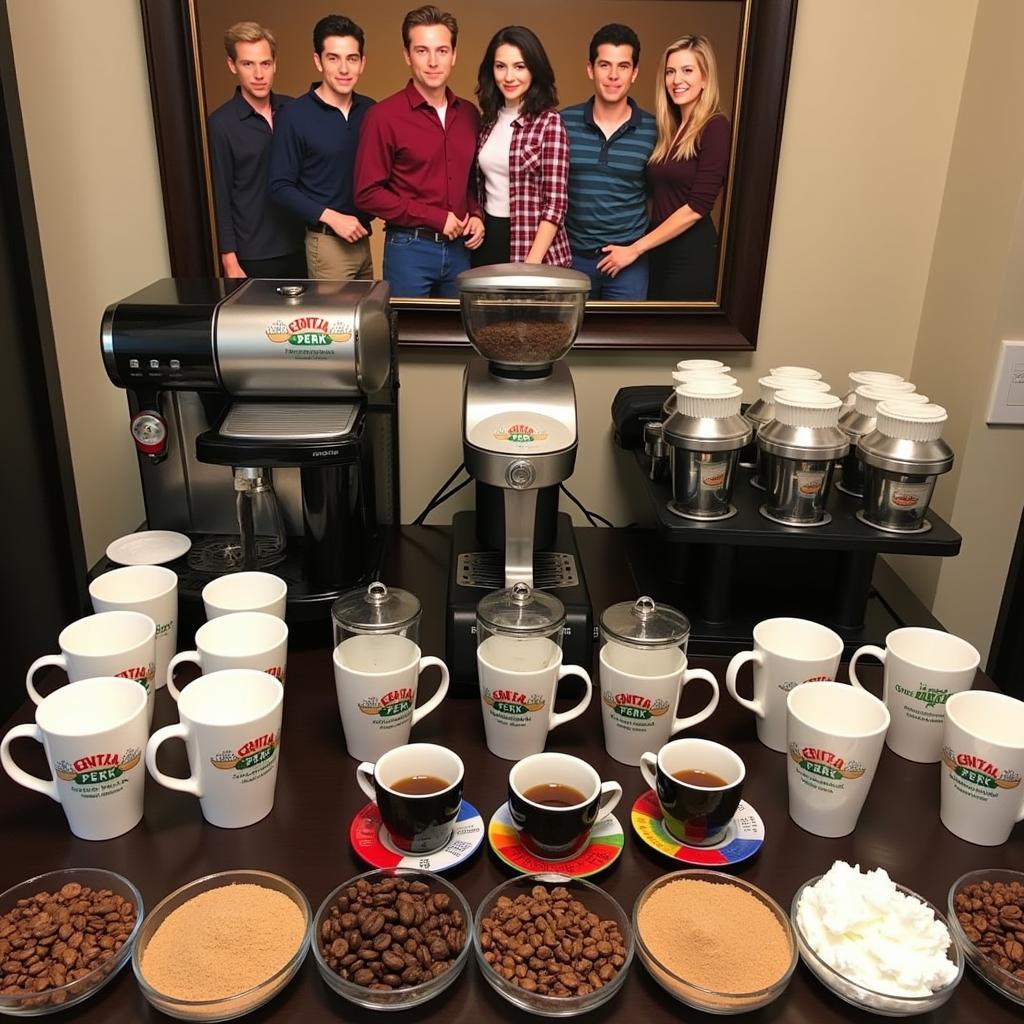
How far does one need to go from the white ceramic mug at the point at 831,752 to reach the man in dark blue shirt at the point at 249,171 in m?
0.99

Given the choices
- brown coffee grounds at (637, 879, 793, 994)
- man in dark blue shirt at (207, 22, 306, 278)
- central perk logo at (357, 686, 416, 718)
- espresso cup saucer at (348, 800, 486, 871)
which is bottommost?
espresso cup saucer at (348, 800, 486, 871)

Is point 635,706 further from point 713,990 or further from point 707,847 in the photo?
point 713,990

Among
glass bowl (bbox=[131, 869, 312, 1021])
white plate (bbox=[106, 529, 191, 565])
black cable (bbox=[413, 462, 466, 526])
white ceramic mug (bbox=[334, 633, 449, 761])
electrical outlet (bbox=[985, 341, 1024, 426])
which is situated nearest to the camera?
glass bowl (bbox=[131, 869, 312, 1021])

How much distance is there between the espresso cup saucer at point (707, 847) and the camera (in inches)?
32.6

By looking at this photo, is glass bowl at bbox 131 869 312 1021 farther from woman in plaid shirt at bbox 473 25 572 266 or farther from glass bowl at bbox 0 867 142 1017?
woman in plaid shirt at bbox 473 25 572 266

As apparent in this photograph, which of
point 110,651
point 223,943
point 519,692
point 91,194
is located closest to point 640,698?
point 519,692

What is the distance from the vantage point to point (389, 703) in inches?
36.8

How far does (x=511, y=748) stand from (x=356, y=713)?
16 cm

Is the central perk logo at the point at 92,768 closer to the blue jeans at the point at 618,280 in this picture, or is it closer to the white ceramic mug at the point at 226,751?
the white ceramic mug at the point at 226,751

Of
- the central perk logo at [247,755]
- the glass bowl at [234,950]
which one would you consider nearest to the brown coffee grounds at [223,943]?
the glass bowl at [234,950]

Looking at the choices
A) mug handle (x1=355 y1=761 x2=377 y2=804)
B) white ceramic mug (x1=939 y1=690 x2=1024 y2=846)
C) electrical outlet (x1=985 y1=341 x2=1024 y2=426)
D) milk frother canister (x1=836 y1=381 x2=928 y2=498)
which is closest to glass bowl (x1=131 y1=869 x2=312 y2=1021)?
mug handle (x1=355 y1=761 x2=377 y2=804)

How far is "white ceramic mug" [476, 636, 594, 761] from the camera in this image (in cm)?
93

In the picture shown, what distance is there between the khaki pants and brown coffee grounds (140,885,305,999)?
936 mm

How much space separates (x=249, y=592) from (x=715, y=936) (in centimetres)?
63
